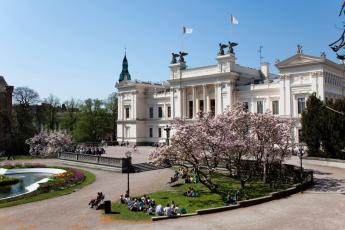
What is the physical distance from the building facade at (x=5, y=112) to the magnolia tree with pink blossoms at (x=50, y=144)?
8.83 m

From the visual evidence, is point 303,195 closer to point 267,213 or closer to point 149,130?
point 267,213

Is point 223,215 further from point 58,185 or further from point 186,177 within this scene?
point 58,185

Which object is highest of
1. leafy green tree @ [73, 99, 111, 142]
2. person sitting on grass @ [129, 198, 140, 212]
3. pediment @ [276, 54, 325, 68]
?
pediment @ [276, 54, 325, 68]

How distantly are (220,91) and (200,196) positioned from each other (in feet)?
126

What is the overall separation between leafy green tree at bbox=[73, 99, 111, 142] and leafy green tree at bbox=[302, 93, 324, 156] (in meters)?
54.3

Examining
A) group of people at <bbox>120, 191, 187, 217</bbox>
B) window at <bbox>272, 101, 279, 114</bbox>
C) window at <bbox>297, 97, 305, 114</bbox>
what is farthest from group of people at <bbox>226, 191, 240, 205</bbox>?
window at <bbox>272, 101, 279, 114</bbox>

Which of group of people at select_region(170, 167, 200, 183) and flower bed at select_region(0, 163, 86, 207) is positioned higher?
group of people at select_region(170, 167, 200, 183)

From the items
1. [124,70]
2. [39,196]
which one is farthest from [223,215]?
[124,70]

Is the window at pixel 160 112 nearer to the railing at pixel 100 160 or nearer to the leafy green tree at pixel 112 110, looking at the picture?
the leafy green tree at pixel 112 110

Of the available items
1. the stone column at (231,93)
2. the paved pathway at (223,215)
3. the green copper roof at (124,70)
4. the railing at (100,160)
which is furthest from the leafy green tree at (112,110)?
the paved pathway at (223,215)

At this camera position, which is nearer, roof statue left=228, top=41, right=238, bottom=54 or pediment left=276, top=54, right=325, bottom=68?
pediment left=276, top=54, right=325, bottom=68

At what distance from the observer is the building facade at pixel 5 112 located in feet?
221

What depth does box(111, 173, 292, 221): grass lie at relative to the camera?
22844mm

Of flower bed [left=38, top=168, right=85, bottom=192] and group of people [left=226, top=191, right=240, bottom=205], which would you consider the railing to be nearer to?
flower bed [left=38, top=168, right=85, bottom=192]
